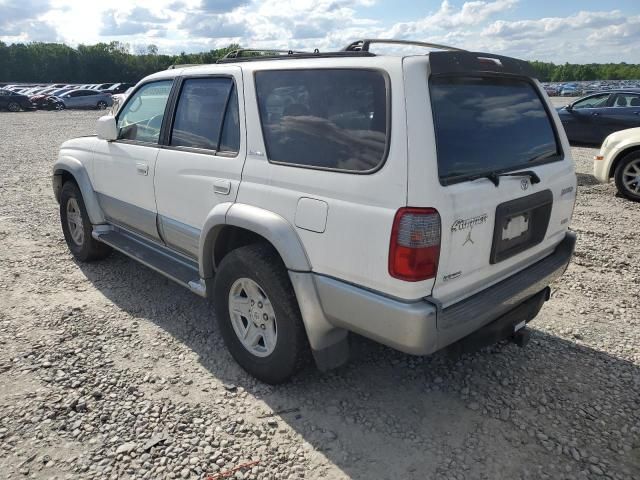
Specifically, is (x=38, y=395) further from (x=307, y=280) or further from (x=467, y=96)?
(x=467, y=96)

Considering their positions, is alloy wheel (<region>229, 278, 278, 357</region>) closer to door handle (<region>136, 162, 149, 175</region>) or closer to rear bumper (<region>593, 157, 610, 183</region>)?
door handle (<region>136, 162, 149, 175</region>)

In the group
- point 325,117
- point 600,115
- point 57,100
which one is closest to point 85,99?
point 57,100

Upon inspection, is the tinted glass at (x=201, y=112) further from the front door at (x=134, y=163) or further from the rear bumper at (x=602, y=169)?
the rear bumper at (x=602, y=169)

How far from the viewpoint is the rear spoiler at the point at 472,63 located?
2.41m

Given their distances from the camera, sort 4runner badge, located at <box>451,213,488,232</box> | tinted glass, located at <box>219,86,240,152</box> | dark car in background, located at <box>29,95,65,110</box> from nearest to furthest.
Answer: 4runner badge, located at <box>451,213,488,232</box> < tinted glass, located at <box>219,86,240,152</box> < dark car in background, located at <box>29,95,65,110</box>

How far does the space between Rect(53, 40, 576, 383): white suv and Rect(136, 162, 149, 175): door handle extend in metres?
0.08

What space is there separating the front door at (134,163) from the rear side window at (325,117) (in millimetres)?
1285

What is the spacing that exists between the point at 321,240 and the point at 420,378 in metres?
1.31

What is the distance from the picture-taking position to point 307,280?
106 inches

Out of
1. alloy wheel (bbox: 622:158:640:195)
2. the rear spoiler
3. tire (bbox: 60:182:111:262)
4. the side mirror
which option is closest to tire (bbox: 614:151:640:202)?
alloy wheel (bbox: 622:158:640:195)

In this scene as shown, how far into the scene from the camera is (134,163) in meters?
4.04

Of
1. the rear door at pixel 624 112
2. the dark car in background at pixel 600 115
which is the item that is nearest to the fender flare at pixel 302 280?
the dark car in background at pixel 600 115

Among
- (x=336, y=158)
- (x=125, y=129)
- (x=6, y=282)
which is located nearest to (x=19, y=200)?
(x=6, y=282)

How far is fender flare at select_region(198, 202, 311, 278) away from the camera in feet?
8.84
